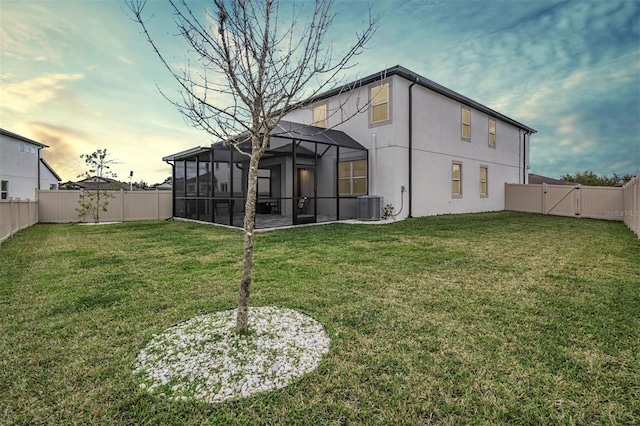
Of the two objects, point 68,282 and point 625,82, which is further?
point 625,82

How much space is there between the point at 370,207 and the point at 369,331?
28.0ft

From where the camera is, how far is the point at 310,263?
506 centimetres

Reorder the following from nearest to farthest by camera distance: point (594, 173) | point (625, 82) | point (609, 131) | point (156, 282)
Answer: point (156, 282), point (625, 82), point (609, 131), point (594, 173)

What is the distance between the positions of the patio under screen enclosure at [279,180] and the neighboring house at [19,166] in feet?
44.6

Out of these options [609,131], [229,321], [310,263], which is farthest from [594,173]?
[229,321]

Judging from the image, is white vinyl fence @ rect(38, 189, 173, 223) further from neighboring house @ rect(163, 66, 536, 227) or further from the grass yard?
the grass yard

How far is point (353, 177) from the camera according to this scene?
12.2 meters

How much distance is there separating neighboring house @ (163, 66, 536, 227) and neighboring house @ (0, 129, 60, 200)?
1365cm

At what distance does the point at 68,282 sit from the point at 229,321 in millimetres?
2969

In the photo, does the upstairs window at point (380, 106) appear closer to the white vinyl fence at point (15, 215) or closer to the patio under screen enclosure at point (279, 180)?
the patio under screen enclosure at point (279, 180)

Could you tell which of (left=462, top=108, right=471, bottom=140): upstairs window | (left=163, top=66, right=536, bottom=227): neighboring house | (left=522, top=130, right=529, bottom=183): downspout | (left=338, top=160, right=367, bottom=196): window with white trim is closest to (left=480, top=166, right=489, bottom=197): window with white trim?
(left=163, top=66, right=536, bottom=227): neighboring house

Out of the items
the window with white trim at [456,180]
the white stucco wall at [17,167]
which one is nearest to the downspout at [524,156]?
the window with white trim at [456,180]

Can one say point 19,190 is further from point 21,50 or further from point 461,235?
point 461,235

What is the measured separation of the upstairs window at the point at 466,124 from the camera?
14.1 m
